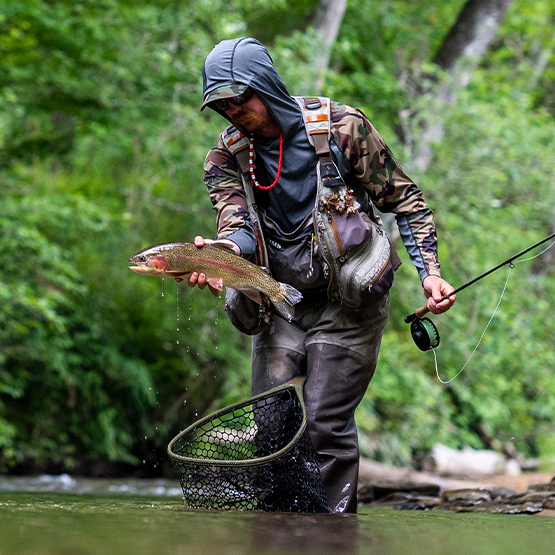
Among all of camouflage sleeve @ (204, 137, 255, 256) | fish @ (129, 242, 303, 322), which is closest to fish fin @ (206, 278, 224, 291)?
Answer: fish @ (129, 242, 303, 322)

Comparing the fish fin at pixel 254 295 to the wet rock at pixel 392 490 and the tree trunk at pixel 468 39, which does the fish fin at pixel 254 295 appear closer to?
the wet rock at pixel 392 490

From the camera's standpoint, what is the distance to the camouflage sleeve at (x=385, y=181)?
12.2 feet

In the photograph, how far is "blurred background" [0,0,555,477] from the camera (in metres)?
8.75

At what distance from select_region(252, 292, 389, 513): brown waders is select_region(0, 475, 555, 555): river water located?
11.3 inches

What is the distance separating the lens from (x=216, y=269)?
3508mm

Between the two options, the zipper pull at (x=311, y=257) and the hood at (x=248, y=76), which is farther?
the zipper pull at (x=311, y=257)

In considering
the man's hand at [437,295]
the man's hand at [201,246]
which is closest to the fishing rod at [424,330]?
the man's hand at [437,295]

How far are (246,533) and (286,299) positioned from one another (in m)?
1.32

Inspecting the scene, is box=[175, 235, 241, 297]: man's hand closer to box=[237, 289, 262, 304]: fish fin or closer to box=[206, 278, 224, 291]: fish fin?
box=[206, 278, 224, 291]: fish fin

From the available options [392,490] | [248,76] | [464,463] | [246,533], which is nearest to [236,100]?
[248,76]

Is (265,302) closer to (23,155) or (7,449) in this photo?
(7,449)

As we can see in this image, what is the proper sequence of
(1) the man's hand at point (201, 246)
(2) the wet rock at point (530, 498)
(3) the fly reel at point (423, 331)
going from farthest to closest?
(2) the wet rock at point (530, 498) < (3) the fly reel at point (423, 331) < (1) the man's hand at point (201, 246)

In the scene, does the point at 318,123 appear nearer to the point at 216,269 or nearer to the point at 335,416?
the point at 216,269

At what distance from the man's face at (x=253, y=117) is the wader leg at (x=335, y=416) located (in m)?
0.99
